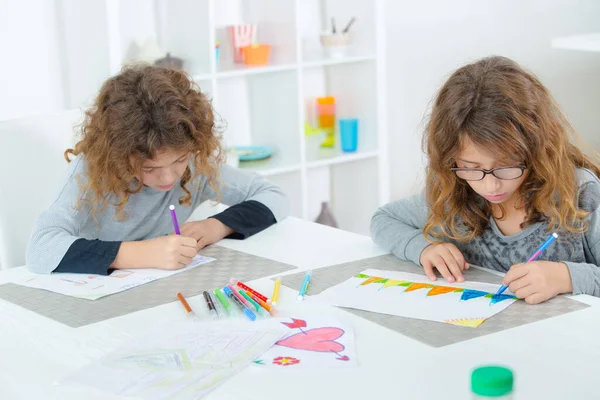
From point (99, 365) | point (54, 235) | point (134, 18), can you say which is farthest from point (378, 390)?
point (134, 18)

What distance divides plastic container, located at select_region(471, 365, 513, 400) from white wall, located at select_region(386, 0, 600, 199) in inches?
114

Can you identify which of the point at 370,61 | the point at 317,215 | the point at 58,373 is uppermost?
the point at 370,61

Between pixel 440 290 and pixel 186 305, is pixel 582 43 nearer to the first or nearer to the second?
pixel 440 290

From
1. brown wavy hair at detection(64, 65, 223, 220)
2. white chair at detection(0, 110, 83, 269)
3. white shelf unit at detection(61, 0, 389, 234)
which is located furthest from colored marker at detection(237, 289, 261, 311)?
white shelf unit at detection(61, 0, 389, 234)

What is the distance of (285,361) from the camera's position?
1187 millimetres

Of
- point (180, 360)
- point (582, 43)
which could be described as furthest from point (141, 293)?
point (582, 43)

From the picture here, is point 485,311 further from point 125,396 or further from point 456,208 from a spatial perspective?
point 125,396

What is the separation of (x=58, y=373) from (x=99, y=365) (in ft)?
0.18

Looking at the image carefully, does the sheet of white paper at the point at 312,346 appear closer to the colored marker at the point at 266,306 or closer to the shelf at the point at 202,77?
the colored marker at the point at 266,306

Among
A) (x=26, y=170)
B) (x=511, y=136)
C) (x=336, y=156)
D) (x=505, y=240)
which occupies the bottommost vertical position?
(x=336, y=156)

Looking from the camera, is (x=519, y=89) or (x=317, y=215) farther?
(x=317, y=215)

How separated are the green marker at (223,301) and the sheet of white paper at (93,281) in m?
0.19

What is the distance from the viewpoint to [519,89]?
1.53 metres

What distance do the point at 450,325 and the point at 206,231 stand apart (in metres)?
0.70
